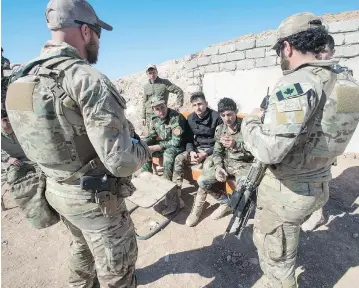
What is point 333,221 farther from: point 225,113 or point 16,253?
point 16,253

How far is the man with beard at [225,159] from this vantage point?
3.33 metres

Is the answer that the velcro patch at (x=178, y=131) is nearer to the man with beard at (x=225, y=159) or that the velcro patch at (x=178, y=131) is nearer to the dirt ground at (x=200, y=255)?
the man with beard at (x=225, y=159)

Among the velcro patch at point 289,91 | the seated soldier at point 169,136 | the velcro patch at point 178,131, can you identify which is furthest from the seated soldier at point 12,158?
the velcro patch at point 289,91

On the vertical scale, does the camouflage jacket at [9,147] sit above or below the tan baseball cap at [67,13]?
below

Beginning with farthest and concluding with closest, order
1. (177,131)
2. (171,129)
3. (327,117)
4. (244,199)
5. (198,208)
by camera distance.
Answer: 1. (171,129)
2. (177,131)
3. (198,208)
4. (244,199)
5. (327,117)

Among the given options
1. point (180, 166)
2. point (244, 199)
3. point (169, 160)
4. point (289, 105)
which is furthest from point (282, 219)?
point (169, 160)

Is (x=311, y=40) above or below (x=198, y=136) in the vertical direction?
above

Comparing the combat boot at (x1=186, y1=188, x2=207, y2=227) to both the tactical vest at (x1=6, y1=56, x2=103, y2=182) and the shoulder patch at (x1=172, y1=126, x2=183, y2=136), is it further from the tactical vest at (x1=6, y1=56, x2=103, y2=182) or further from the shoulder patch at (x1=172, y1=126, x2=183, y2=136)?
the tactical vest at (x1=6, y1=56, x2=103, y2=182)

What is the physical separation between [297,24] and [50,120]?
5.73ft

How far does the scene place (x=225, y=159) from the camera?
3.62m

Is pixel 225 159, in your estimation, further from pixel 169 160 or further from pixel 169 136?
pixel 169 136

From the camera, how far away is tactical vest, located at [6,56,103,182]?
4.66ft

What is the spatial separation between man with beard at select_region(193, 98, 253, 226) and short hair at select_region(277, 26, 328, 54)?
62.9 inches

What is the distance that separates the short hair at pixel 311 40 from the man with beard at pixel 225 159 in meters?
1.60
